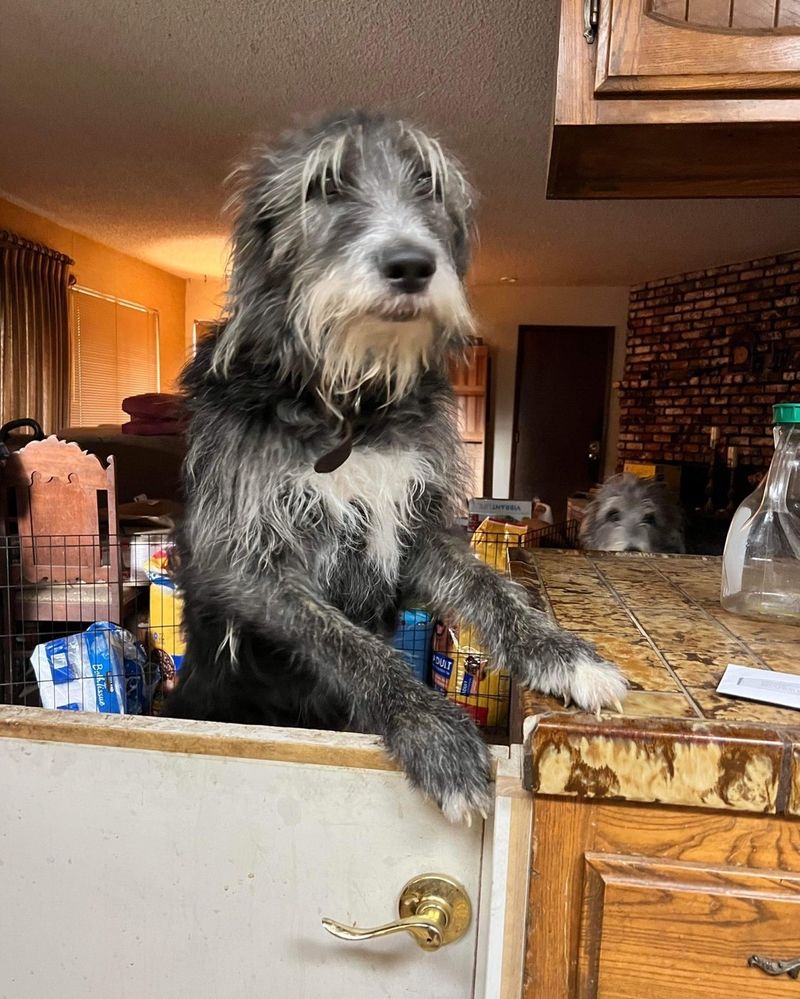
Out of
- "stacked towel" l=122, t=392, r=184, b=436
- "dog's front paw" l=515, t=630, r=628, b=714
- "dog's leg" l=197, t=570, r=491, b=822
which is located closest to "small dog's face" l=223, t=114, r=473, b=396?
"dog's leg" l=197, t=570, r=491, b=822

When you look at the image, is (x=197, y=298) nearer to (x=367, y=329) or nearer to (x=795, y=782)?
(x=367, y=329)

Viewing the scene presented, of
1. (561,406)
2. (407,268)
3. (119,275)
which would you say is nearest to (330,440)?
(407,268)

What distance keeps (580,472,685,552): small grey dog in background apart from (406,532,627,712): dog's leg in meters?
1.62

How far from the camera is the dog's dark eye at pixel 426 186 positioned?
3.50ft

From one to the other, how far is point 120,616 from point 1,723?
128 cm

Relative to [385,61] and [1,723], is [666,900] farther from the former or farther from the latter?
[385,61]

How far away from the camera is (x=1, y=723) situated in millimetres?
833

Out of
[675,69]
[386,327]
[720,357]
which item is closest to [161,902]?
[386,327]

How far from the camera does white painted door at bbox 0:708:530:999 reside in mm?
789

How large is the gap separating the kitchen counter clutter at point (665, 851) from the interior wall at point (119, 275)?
4.75 metres

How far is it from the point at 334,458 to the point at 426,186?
1.40ft

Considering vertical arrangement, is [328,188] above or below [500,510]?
above

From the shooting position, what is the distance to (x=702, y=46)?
0.91 m

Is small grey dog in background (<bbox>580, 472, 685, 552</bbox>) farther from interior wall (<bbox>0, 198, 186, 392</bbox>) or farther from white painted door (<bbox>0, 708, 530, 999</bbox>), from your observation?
interior wall (<bbox>0, 198, 186, 392</bbox>)
